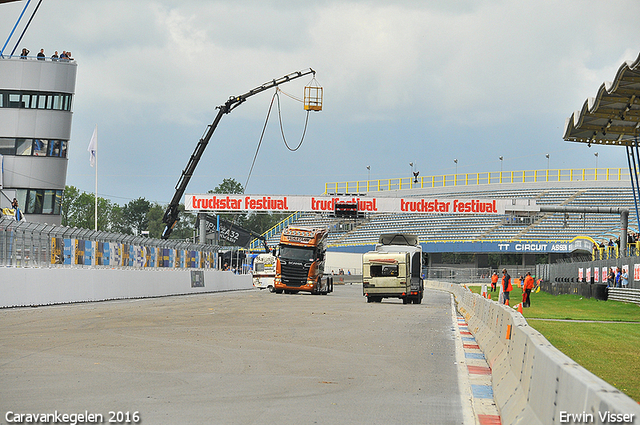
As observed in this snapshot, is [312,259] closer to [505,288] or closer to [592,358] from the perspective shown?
[505,288]

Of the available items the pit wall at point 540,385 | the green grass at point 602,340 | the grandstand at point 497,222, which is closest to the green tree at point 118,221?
the grandstand at point 497,222

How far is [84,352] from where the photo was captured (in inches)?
484

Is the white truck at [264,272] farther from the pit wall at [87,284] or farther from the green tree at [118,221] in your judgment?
the green tree at [118,221]

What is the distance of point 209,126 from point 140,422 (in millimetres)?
49096

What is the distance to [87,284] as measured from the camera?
29453mm

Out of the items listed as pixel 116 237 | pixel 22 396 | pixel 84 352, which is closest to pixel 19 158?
pixel 116 237

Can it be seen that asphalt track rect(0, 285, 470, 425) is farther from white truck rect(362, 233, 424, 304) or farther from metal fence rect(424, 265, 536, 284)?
metal fence rect(424, 265, 536, 284)

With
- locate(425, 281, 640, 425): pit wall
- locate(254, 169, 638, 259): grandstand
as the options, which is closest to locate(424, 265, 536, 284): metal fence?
locate(254, 169, 638, 259): grandstand

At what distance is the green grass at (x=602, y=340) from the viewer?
11117 mm

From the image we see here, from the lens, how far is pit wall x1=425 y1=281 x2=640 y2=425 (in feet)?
12.7

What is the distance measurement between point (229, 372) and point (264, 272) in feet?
174

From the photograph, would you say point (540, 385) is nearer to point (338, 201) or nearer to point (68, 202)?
point (338, 201)

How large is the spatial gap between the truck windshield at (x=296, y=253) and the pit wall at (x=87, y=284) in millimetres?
5744

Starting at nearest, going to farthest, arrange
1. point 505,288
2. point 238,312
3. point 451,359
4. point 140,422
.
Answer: point 140,422 → point 451,359 → point 238,312 → point 505,288
